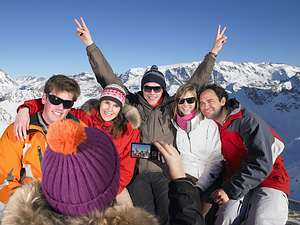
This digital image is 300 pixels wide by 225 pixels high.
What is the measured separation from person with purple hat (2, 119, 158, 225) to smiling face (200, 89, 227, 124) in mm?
2850

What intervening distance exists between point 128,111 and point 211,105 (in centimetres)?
175

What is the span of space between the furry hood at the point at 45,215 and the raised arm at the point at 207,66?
387cm

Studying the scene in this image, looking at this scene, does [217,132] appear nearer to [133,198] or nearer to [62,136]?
[133,198]

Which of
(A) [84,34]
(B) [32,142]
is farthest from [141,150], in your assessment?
(A) [84,34]

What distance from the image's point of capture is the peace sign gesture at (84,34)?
4678 mm

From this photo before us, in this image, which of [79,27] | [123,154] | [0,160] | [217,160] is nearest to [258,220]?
[217,160]

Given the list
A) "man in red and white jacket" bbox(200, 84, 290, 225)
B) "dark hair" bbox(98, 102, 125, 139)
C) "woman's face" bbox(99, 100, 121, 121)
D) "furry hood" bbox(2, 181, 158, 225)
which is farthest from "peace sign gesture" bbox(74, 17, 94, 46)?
"furry hood" bbox(2, 181, 158, 225)

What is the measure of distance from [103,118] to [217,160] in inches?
98.3

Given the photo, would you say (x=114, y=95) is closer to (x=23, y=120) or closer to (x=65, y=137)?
(x=23, y=120)

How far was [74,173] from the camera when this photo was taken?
4.16 ft

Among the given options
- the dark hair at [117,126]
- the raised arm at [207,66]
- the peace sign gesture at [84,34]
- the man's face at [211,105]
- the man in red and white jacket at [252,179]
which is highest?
the peace sign gesture at [84,34]

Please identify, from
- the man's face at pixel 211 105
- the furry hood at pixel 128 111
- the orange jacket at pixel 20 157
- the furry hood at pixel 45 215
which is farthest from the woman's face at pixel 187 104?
the furry hood at pixel 45 215

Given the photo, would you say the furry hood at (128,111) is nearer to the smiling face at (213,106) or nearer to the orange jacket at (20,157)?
the orange jacket at (20,157)

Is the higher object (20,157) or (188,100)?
(188,100)
